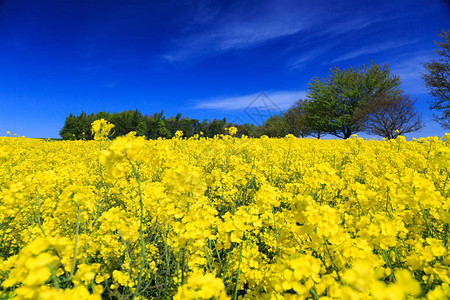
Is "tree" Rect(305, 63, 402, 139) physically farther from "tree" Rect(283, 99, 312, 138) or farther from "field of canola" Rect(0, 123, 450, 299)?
"field of canola" Rect(0, 123, 450, 299)

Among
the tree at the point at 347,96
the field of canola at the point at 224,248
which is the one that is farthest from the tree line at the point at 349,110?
the field of canola at the point at 224,248

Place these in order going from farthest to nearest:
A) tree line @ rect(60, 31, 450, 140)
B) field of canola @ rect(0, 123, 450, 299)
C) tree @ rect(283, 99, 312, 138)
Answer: tree @ rect(283, 99, 312, 138)
tree line @ rect(60, 31, 450, 140)
field of canola @ rect(0, 123, 450, 299)

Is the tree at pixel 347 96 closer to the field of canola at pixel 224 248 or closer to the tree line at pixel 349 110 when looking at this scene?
the tree line at pixel 349 110

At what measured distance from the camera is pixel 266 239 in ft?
9.03

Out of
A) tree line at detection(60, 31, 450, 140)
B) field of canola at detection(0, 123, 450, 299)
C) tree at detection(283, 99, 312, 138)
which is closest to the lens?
field of canola at detection(0, 123, 450, 299)

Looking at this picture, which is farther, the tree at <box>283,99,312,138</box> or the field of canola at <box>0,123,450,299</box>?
the tree at <box>283,99,312,138</box>

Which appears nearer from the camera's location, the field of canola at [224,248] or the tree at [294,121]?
the field of canola at [224,248]

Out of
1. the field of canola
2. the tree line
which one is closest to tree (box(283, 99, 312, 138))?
the tree line

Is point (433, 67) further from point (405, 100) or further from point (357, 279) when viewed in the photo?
point (357, 279)

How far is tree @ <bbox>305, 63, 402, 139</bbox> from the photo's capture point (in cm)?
3130

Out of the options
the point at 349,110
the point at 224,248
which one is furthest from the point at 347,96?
the point at 224,248

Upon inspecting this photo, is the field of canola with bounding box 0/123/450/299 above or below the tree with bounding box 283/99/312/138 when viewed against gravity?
below

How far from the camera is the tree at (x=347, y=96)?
31.3 metres

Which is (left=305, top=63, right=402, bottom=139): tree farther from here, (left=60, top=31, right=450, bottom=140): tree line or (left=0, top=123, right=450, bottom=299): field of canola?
(left=0, top=123, right=450, bottom=299): field of canola
